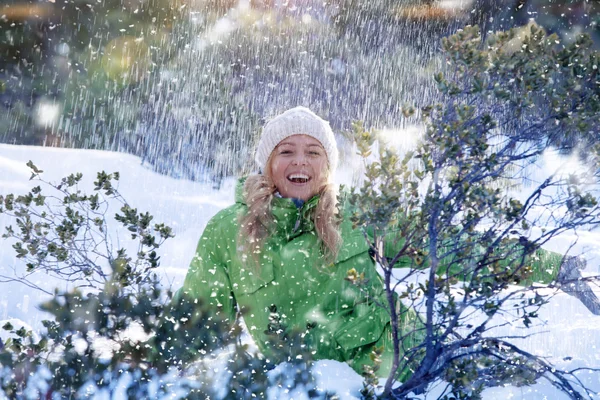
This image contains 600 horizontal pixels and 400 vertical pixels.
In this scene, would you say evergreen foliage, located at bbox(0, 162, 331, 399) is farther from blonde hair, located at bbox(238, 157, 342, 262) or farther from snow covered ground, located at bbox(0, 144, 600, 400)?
blonde hair, located at bbox(238, 157, 342, 262)

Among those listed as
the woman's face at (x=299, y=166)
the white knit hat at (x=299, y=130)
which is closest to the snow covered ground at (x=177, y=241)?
the woman's face at (x=299, y=166)

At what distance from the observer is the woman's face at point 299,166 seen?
313 cm

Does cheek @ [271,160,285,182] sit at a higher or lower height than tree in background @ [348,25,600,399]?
higher

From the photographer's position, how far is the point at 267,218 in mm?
3053

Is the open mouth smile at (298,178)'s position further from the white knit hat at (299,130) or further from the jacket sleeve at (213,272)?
the jacket sleeve at (213,272)

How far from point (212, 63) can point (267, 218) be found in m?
4.40

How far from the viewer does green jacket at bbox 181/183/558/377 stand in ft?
9.37

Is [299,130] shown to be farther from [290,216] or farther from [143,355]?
[143,355]

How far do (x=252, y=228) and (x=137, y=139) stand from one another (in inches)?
211

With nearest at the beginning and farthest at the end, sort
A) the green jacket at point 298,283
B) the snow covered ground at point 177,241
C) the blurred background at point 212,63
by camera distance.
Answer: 1. the snow covered ground at point 177,241
2. the green jacket at point 298,283
3. the blurred background at point 212,63

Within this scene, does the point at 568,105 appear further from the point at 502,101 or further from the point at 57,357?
the point at 57,357

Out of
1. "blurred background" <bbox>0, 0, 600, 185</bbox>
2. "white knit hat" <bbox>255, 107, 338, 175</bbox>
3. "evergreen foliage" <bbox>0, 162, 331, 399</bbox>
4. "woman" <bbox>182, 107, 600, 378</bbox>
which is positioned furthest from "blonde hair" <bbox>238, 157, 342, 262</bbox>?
"blurred background" <bbox>0, 0, 600, 185</bbox>

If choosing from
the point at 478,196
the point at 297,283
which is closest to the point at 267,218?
the point at 297,283

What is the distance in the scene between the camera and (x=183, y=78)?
23.3 feet
